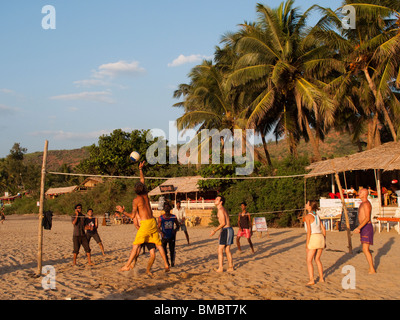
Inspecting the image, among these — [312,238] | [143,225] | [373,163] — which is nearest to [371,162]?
[373,163]

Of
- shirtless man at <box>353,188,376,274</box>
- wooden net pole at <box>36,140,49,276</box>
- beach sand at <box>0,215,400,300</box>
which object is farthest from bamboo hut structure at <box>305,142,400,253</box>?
wooden net pole at <box>36,140,49,276</box>

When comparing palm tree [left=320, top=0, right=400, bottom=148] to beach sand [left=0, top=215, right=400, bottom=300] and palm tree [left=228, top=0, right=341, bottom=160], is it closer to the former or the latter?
palm tree [left=228, top=0, right=341, bottom=160]

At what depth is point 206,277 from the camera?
743 cm

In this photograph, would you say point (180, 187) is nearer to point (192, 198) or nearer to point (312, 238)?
point (192, 198)

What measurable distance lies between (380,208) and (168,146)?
31.8m

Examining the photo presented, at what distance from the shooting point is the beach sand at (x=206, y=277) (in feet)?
20.0

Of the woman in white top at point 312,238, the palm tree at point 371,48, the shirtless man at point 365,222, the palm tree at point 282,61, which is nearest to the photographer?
the woman in white top at point 312,238

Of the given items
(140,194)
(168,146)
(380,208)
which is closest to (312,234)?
(140,194)

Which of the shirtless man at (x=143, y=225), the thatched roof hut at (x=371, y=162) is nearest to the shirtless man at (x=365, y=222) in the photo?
the shirtless man at (x=143, y=225)

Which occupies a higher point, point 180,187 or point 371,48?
point 371,48

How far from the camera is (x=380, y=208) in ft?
49.4

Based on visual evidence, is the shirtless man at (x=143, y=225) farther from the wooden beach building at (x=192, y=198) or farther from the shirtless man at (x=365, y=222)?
the wooden beach building at (x=192, y=198)

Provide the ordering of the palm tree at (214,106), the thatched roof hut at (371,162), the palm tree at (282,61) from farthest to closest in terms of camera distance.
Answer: the palm tree at (214,106) < the palm tree at (282,61) < the thatched roof hut at (371,162)
